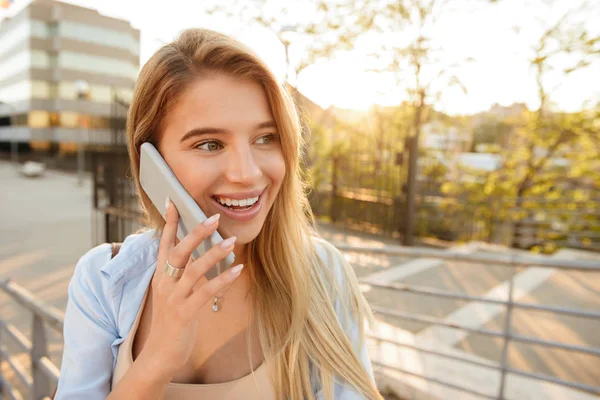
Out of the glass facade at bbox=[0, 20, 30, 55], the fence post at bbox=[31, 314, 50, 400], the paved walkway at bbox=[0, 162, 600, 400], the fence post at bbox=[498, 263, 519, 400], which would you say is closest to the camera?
the fence post at bbox=[31, 314, 50, 400]

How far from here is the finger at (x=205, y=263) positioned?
0.88 m

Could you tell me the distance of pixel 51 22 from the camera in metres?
37.2

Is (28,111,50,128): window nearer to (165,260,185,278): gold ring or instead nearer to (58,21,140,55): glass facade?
(58,21,140,55): glass facade

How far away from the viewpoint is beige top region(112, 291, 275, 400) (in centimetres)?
114

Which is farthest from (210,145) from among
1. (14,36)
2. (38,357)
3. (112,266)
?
(14,36)

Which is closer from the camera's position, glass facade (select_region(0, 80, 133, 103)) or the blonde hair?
the blonde hair

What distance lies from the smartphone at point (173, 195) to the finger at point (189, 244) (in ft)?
0.24

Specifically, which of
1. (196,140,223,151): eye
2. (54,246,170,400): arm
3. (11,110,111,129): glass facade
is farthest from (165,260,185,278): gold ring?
(11,110,111,129): glass facade

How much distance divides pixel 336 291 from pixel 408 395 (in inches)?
102

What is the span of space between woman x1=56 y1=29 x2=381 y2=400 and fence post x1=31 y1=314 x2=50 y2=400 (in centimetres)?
94

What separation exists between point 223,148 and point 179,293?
0.39 m

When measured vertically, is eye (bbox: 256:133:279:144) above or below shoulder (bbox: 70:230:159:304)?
above

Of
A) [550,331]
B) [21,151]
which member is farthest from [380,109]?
[21,151]

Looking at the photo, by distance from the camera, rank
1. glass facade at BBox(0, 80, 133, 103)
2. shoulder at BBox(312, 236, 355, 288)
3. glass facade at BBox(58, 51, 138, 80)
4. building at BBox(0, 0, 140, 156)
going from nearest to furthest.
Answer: shoulder at BBox(312, 236, 355, 288)
building at BBox(0, 0, 140, 156)
glass facade at BBox(58, 51, 138, 80)
glass facade at BBox(0, 80, 133, 103)
